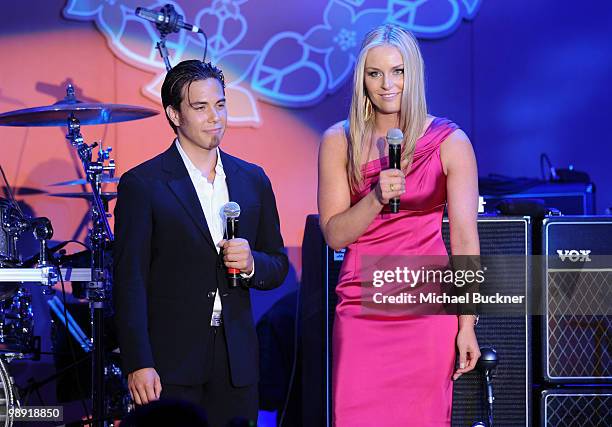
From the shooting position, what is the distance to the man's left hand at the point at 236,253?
2801 millimetres

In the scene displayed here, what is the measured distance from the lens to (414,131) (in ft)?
9.45

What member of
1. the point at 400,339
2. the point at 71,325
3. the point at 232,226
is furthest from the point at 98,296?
the point at 400,339

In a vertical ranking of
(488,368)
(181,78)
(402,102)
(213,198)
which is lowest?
(488,368)

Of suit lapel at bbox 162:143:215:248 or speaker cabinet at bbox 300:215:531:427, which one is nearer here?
suit lapel at bbox 162:143:215:248

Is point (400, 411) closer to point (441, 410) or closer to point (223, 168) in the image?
point (441, 410)

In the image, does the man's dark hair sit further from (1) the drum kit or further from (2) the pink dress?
(1) the drum kit

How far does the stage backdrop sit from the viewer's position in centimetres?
601

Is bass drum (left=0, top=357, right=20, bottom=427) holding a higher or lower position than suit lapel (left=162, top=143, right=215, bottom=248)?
lower

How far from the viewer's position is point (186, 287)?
294 cm

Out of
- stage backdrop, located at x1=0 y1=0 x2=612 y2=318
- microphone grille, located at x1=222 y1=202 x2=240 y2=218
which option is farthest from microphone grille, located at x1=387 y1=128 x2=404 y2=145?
stage backdrop, located at x1=0 y1=0 x2=612 y2=318

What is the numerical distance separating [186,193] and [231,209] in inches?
9.8

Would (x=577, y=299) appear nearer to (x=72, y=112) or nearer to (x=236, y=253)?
(x=236, y=253)

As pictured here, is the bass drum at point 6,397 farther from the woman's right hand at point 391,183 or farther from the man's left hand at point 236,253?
the woman's right hand at point 391,183

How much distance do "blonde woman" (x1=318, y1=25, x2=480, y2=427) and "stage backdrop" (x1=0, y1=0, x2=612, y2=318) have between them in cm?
317
